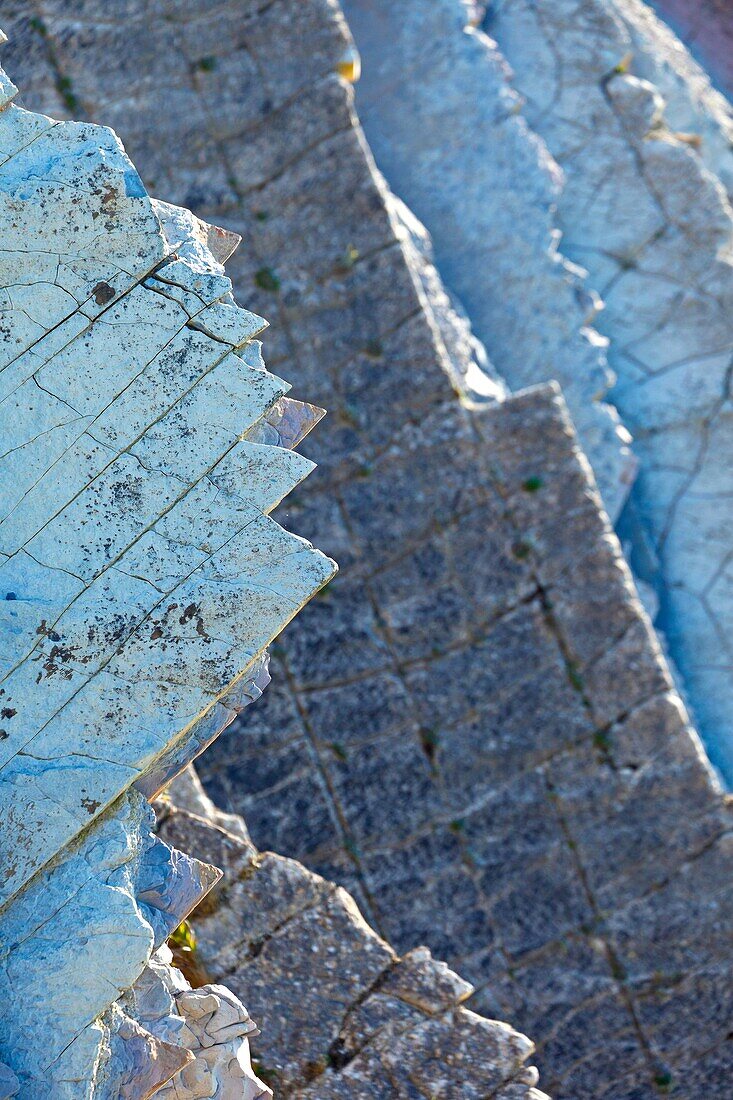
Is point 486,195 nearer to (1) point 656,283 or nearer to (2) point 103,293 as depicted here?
(1) point 656,283

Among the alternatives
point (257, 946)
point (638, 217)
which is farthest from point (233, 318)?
point (638, 217)

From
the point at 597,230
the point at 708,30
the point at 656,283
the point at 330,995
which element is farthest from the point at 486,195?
the point at 330,995

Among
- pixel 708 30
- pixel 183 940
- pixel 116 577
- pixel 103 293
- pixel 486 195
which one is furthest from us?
pixel 708 30

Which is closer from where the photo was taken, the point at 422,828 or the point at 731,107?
the point at 422,828

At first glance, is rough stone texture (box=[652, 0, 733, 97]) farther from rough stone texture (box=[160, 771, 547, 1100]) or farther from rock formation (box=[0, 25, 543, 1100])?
rough stone texture (box=[160, 771, 547, 1100])

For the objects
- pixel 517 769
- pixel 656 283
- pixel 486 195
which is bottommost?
pixel 517 769

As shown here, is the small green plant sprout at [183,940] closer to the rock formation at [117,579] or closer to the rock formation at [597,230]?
the rock formation at [117,579]

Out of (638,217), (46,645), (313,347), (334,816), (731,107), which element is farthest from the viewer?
(731,107)

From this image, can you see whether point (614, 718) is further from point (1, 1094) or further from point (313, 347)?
point (1, 1094)

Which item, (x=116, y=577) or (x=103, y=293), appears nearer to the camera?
(x=116, y=577)
